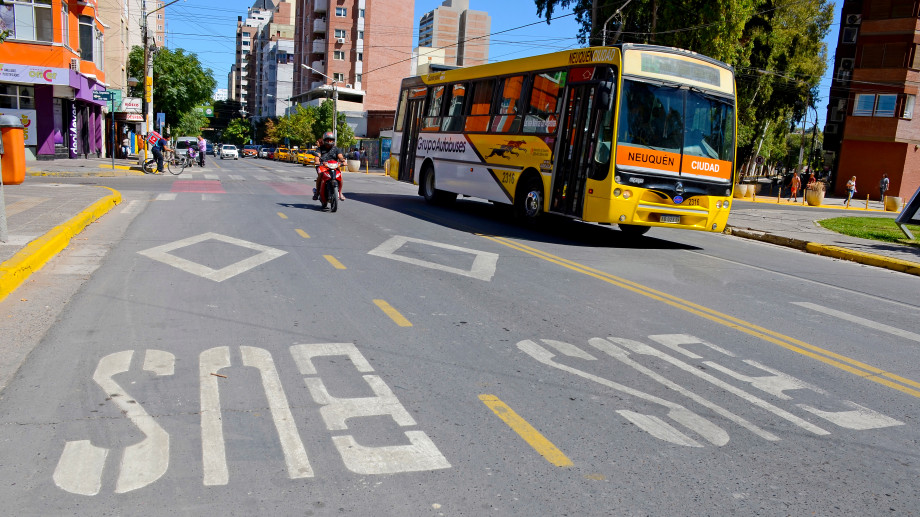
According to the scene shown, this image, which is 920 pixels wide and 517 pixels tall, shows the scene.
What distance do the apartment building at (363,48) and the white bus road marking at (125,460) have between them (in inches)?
3900

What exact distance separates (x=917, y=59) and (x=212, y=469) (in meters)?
54.8

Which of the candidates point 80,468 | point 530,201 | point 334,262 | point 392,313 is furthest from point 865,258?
point 80,468

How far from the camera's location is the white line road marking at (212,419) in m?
3.85

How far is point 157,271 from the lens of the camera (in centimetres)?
915

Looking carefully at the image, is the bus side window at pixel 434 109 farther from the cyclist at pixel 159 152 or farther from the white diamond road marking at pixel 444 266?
the cyclist at pixel 159 152

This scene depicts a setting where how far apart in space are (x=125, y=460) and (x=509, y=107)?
528 inches

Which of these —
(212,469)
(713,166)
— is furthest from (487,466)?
(713,166)

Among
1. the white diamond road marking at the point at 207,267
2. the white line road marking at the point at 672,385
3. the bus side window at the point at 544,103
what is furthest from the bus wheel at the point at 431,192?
the white line road marking at the point at 672,385

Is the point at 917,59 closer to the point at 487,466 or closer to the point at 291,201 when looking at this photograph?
the point at 291,201

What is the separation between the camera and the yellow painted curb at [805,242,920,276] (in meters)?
13.1

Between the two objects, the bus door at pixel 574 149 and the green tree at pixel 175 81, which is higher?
the green tree at pixel 175 81

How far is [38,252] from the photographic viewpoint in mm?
9250

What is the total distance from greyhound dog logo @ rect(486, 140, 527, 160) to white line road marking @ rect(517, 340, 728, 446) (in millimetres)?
9969

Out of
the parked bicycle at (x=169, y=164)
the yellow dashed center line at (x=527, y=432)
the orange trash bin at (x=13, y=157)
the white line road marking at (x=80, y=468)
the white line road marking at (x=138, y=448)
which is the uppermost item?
the orange trash bin at (x=13, y=157)
